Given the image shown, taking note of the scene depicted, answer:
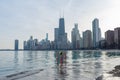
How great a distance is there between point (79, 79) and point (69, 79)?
3.54ft


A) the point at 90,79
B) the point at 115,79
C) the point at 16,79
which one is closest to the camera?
the point at 115,79

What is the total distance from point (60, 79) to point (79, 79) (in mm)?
2057

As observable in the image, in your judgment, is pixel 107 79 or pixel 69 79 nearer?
pixel 107 79

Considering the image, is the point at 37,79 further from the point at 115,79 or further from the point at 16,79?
the point at 115,79

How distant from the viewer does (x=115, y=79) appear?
20.5 m

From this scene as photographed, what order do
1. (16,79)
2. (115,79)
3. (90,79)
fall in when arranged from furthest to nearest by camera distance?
(16,79) < (90,79) < (115,79)

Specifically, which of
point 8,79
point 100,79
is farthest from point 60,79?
point 8,79

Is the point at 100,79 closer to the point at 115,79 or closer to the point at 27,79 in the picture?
the point at 115,79

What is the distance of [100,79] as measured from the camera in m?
20.9

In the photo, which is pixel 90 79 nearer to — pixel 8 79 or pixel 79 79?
pixel 79 79

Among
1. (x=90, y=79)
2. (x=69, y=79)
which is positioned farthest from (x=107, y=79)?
(x=69, y=79)

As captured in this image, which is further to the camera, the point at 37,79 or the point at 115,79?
the point at 37,79

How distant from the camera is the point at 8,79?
2494cm

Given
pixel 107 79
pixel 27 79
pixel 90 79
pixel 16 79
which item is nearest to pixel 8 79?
pixel 16 79
